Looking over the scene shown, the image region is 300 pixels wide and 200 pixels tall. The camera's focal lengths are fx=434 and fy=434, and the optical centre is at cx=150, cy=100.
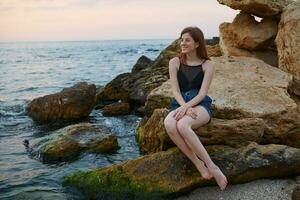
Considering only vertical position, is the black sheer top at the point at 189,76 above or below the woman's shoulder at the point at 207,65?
below

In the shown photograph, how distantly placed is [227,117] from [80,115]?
6.48 m

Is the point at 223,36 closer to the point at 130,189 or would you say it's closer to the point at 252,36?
the point at 252,36

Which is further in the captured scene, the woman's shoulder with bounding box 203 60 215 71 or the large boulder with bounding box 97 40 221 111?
the large boulder with bounding box 97 40 221 111

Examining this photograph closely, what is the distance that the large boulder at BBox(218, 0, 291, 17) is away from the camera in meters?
11.2

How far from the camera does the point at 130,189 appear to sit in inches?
251

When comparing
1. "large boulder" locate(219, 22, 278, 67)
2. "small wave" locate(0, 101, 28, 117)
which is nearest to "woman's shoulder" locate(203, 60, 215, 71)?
"large boulder" locate(219, 22, 278, 67)

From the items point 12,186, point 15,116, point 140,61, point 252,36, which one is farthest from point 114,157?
point 140,61

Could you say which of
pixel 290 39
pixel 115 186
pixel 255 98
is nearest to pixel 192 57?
Answer: pixel 255 98

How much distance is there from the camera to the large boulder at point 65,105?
12820 mm

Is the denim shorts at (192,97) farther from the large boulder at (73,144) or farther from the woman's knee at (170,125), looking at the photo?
the large boulder at (73,144)

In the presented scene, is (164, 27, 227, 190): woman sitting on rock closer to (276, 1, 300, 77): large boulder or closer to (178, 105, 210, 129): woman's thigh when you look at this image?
(178, 105, 210, 129): woman's thigh

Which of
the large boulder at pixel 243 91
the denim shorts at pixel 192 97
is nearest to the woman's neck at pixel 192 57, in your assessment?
the denim shorts at pixel 192 97

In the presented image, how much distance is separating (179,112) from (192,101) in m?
0.31

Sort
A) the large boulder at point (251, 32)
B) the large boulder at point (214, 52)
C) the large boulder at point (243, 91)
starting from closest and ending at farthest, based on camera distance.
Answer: the large boulder at point (243, 91), the large boulder at point (251, 32), the large boulder at point (214, 52)
